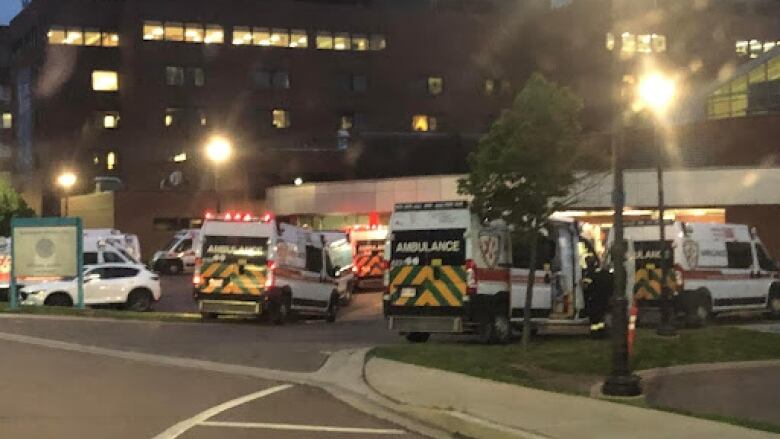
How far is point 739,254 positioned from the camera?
82.7ft

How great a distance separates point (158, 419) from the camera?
10859mm

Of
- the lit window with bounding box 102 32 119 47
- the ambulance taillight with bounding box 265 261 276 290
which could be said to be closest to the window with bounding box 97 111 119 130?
the lit window with bounding box 102 32 119 47

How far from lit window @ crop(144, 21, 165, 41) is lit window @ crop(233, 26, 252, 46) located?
5.38 meters

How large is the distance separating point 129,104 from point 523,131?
189 feet

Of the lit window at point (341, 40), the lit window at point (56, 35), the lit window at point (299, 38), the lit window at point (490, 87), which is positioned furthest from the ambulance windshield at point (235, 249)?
the lit window at point (490, 87)

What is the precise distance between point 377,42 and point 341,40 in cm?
284

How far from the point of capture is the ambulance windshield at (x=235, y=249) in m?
24.8

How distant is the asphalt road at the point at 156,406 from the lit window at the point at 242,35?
60.4m

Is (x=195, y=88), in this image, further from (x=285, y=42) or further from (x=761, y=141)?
(x=761, y=141)

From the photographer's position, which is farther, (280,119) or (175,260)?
(280,119)

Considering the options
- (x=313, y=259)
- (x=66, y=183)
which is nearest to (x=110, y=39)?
(x=66, y=183)

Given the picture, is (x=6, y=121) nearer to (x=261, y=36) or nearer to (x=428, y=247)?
(x=261, y=36)

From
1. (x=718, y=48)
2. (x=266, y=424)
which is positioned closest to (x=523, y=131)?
(x=266, y=424)

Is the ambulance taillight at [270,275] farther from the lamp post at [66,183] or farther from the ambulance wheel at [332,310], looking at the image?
the lamp post at [66,183]
